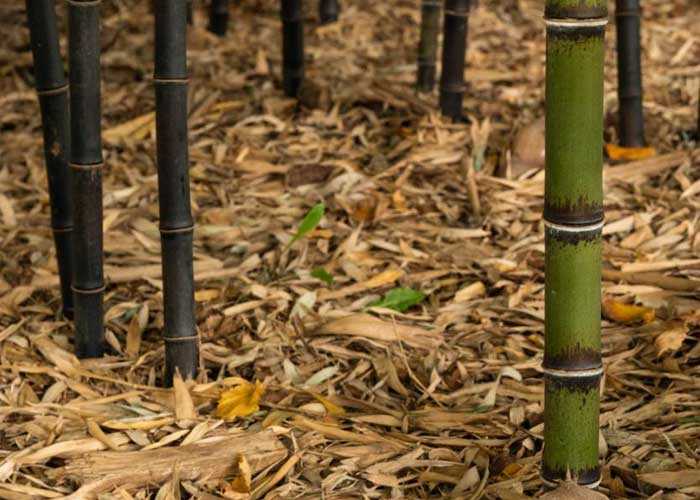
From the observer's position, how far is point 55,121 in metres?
2.34

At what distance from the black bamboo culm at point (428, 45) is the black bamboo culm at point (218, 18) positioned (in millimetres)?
815

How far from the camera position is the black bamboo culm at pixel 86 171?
2.11 meters

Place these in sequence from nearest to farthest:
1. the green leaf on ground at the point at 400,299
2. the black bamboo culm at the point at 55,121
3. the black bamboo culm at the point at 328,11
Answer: the black bamboo culm at the point at 55,121
the green leaf on ground at the point at 400,299
the black bamboo culm at the point at 328,11

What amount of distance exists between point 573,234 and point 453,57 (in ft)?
5.98

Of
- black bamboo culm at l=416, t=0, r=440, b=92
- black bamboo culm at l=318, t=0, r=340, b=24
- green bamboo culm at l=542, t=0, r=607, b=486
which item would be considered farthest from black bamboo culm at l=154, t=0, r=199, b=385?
black bamboo culm at l=318, t=0, r=340, b=24

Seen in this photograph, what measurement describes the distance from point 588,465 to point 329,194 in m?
1.41

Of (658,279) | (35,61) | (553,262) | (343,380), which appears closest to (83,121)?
(35,61)

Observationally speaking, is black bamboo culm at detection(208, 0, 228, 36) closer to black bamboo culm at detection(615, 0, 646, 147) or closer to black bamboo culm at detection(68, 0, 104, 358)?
black bamboo culm at detection(615, 0, 646, 147)

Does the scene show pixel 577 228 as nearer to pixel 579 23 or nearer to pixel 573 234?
pixel 573 234

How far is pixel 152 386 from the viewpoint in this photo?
87.9 inches

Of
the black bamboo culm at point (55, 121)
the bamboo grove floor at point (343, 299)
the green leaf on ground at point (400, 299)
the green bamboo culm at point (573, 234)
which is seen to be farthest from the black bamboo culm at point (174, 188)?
the green bamboo culm at point (573, 234)

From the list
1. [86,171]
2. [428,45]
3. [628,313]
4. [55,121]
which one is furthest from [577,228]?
[428,45]

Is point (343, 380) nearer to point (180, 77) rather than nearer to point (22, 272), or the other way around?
point (180, 77)

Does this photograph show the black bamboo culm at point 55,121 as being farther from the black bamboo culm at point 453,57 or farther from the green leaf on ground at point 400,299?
the black bamboo culm at point 453,57
